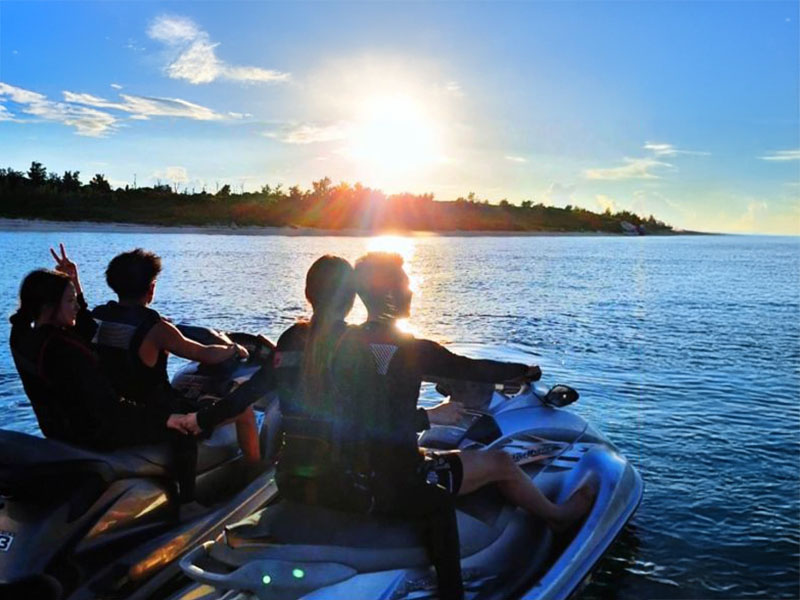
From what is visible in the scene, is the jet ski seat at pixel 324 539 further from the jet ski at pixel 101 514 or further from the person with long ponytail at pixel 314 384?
the jet ski at pixel 101 514

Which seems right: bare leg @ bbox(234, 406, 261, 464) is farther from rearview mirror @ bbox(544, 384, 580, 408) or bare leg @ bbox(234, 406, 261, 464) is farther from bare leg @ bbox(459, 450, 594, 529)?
rearview mirror @ bbox(544, 384, 580, 408)

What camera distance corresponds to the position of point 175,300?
19.9 m

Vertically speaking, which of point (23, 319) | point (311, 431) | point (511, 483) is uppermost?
point (23, 319)

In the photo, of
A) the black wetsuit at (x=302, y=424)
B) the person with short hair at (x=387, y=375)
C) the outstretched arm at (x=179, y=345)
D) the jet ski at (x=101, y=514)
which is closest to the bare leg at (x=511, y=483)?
the person with short hair at (x=387, y=375)

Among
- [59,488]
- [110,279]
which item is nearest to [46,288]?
[110,279]

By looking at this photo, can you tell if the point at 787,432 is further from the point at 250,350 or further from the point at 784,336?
the point at 784,336

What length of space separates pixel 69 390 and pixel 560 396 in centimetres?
291

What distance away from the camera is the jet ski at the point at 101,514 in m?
3.48

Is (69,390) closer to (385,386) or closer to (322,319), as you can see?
(322,319)

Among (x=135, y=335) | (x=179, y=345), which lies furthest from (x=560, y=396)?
(x=135, y=335)

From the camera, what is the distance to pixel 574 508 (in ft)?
14.6

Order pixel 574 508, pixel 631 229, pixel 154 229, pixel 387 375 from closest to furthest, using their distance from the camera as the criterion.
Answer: pixel 387 375
pixel 574 508
pixel 154 229
pixel 631 229

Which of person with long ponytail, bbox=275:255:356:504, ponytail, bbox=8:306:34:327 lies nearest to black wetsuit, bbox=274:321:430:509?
person with long ponytail, bbox=275:255:356:504

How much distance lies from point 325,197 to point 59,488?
76588mm
